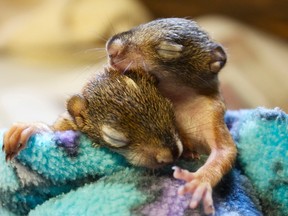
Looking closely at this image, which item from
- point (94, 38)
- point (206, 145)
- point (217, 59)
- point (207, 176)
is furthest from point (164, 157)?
point (94, 38)

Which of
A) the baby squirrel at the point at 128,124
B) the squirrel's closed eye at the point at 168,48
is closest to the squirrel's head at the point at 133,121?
the baby squirrel at the point at 128,124

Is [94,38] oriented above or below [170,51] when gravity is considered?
below

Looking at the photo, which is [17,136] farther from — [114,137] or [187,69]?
[187,69]

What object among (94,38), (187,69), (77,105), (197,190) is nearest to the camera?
(197,190)

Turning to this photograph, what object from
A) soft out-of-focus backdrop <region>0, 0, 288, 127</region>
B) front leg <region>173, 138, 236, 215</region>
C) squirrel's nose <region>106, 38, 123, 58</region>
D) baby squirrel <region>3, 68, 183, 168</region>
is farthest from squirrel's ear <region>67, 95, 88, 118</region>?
soft out-of-focus backdrop <region>0, 0, 288, 127</region>

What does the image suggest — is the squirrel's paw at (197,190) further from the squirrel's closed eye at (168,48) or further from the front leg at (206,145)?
the squirrel's closed eye at (168,48)

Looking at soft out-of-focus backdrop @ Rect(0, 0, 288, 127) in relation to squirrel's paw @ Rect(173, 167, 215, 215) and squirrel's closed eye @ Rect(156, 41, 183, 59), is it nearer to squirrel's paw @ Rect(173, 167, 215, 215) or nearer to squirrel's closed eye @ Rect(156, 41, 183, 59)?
squirrel's closed eye @ Rect(156, 41, 183, 59)
